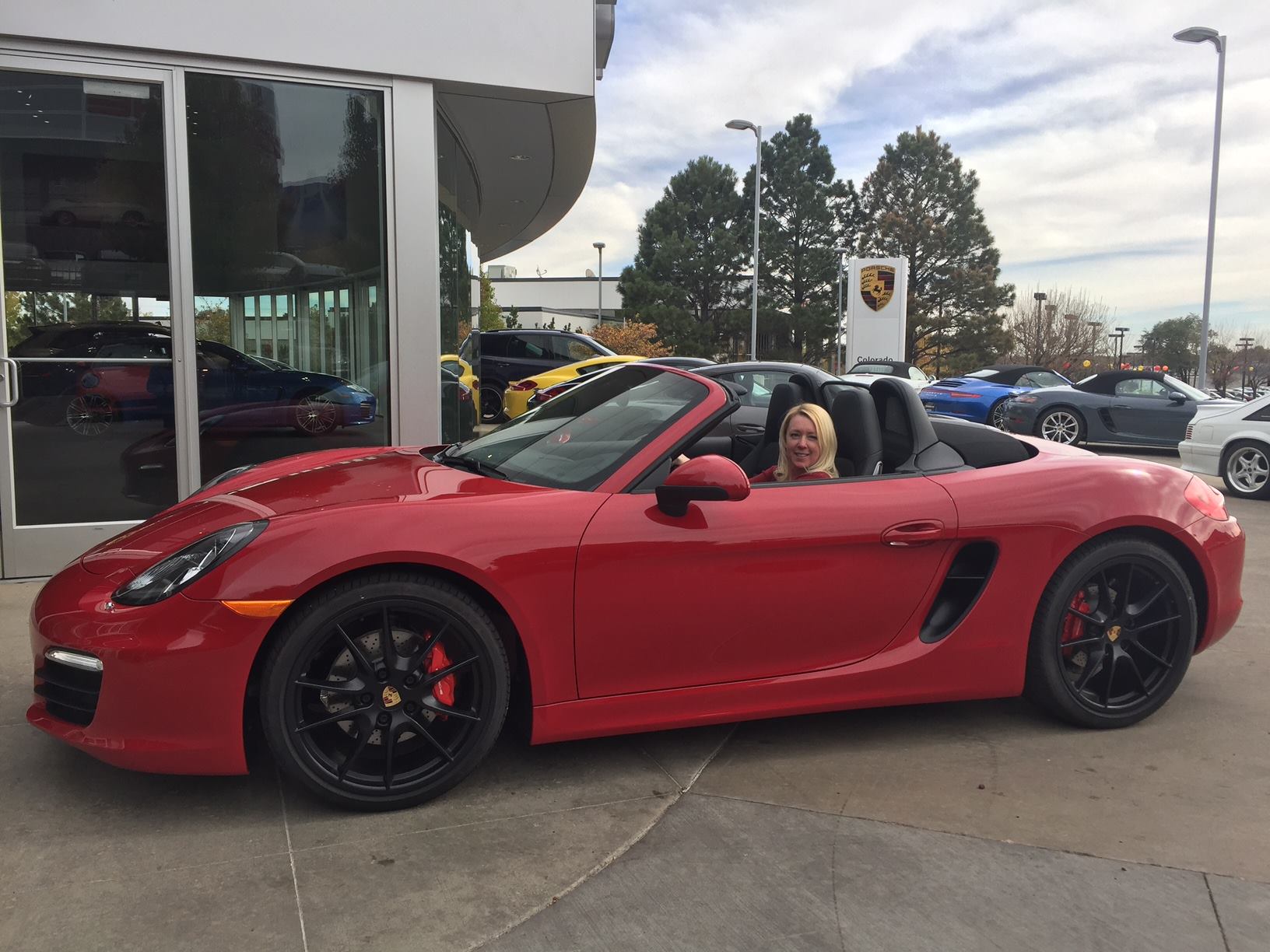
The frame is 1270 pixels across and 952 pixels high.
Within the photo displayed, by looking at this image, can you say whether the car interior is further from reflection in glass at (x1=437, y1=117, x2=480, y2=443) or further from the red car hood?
reflection in glass at (x1=437, y1=117, x2=480, y2=443)

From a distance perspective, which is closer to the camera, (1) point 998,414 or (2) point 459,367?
(2) point 459,367

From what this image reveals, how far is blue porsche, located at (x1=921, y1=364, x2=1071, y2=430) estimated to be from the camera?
17781 mm

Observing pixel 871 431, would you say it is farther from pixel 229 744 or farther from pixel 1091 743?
pixel 229 744

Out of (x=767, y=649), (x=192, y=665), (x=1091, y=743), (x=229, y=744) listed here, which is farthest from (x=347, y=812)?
(x=1091, y=743)

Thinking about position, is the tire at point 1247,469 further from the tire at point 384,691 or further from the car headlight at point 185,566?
the car headlight at point 185,566

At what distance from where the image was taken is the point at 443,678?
9.19 feet

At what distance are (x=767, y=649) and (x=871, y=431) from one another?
96cm

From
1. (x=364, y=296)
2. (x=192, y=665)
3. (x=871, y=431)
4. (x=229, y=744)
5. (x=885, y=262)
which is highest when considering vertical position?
(x=885, y=262)

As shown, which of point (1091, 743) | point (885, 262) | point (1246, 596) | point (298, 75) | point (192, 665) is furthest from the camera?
point (885, 262)

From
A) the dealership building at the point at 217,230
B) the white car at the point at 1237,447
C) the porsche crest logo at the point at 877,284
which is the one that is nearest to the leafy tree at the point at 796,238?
the porsche crest logo at the point at 877,284

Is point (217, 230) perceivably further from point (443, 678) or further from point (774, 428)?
point (443, 678)

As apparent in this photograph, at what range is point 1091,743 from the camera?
3.49 m

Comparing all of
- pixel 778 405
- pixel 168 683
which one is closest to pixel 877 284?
pixel 778 405

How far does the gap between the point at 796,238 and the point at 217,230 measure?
4985cm
